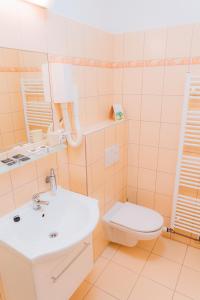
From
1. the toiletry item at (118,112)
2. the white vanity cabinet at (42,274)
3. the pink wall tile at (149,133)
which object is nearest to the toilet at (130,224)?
the white vanity cabinet at (42,274)

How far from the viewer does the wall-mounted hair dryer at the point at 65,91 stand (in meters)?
1.38

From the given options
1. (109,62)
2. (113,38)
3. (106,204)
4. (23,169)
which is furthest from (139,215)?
(113,38)

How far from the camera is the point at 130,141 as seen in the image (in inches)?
85.7

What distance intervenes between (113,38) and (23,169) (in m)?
1.46

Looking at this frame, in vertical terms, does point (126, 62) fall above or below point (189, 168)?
above

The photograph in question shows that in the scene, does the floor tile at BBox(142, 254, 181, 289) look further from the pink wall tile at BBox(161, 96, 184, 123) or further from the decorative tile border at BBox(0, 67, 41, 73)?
the decorative tile border at BBox(0, 67, 41, 73)

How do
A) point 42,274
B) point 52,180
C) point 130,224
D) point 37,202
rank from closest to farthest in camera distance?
point 42,274
point 37,202
point 52,180
point 130,224

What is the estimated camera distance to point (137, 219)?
6.29 feet

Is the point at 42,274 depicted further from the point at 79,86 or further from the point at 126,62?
the point at 126,62

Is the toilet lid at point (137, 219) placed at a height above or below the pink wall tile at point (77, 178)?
below

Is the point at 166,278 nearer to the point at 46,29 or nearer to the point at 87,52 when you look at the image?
the point at 87,52

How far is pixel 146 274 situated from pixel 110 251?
0.40 metres

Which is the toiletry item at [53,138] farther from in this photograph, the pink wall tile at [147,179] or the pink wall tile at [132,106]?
the pink wall tile at [147,179]

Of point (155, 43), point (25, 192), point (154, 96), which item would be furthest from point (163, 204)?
point (155, 43)
